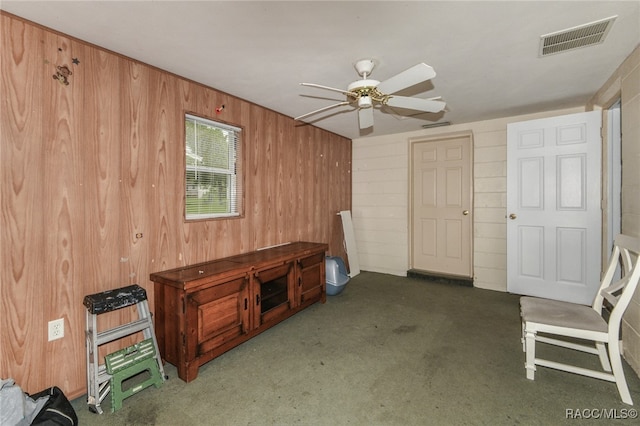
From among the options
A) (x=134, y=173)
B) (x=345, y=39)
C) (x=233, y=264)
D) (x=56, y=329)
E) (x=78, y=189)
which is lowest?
(x=56, y=329)

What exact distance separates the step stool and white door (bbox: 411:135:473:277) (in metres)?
3.99

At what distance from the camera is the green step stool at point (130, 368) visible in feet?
6.09

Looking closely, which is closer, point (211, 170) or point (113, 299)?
point (113, 299)

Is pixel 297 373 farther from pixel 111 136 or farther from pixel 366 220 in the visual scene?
pixel 366 220

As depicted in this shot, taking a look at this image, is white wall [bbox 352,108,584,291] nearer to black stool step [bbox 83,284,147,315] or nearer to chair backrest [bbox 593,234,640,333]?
chair backrest [bbox 593,234,640,333]

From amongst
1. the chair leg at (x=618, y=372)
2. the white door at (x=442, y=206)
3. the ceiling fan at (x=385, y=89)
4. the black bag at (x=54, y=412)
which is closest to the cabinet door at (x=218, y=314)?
the black bag at (x=54, y=412)

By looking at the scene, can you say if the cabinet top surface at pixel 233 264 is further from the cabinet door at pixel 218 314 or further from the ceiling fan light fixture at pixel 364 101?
the ceiling fan light fixture at pixel 364 101

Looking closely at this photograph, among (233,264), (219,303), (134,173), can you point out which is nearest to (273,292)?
(233,264)

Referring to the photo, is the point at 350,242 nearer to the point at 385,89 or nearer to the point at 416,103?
the point at 416,103

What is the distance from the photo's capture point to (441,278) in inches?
176

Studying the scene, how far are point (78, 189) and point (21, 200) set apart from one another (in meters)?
0.29

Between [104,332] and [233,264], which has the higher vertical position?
[233,264]

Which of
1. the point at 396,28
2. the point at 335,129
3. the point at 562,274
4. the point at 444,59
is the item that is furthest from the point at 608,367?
the point at 335,129

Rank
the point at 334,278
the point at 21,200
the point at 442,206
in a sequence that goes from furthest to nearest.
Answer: the point at 442,206 < the point at 334,278 < the point at 21,200
